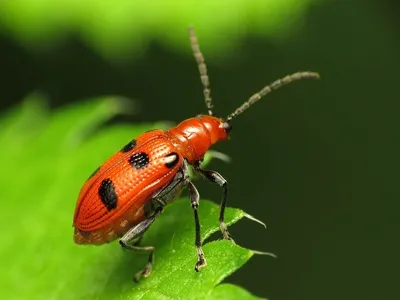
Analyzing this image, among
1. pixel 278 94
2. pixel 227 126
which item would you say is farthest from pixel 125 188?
pixel 278 94

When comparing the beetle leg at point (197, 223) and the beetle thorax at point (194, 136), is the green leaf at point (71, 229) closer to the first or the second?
the beetle leg at point (197, 223)

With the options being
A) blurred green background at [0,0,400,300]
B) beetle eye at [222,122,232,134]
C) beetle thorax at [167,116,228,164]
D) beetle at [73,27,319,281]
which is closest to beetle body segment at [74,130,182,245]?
beetle at [73,27,319,281]

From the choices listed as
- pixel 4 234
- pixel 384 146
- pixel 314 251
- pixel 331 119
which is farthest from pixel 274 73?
pixel 4 234

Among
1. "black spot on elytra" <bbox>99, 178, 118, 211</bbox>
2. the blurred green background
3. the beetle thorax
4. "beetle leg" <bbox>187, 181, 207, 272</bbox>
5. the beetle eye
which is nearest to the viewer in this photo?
"beetle leg" <bbox>187, 181, 207, 272</bbox>

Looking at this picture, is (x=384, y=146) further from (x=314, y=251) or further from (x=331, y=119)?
(x=314, y=251)

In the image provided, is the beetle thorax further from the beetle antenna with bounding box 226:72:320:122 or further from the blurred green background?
the blurred green background

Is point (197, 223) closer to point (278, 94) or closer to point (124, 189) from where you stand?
point (124, 189)
